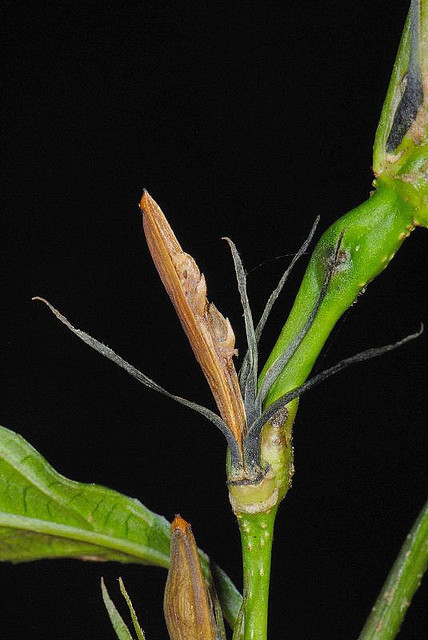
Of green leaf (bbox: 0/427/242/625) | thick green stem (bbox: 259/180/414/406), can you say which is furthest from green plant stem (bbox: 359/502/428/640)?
thick green stem (bbox: 259/180/414/406)

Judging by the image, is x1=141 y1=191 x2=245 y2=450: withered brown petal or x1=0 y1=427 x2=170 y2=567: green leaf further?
x1=0 y1=427 x2=170 y2=567: green leaf

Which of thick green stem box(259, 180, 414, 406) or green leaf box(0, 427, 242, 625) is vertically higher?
thick green stem box(259, 180, 414, 406)

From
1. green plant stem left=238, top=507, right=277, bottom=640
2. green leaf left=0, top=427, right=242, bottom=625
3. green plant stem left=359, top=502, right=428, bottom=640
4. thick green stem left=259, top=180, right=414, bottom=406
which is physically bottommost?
green plant stem left=359, top=502, right=428, bottom=640

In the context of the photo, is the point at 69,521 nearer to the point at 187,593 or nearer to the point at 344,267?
the point at 187,593

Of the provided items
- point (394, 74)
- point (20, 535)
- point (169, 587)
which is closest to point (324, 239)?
point (394, 74)

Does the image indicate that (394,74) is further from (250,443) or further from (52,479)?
(52,479)

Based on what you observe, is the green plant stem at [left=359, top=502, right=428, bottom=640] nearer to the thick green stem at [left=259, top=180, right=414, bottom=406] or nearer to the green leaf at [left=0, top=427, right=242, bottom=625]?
the green leaf at [left=0, top=427, right=242, bottom=625]
